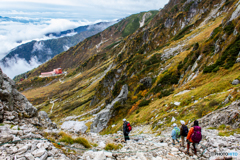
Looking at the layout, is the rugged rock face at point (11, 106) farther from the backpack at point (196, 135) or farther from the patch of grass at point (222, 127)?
the patch of grass at point (222, 127)

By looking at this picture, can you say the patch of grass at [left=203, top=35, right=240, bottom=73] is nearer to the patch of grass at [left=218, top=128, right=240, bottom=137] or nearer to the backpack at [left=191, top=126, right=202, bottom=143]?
the patch of grass at [left=218, top=128, right=240, bottom=137]

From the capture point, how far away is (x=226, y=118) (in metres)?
10.3

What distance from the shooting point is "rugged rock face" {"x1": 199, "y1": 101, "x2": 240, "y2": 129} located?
31.4 ft

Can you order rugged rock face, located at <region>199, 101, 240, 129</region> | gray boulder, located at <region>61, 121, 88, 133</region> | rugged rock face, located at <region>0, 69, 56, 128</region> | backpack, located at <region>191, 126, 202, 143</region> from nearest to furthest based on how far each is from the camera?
backpack, located at <region>191, 126, 202, 143</region>, rugged rock face, located at <region>199, 101, 240, 129</region>, rugged rock face, located at <region>0, 69, 56, 128</region>, gray boulder, located at <region>61, 121, 88, 133</region>

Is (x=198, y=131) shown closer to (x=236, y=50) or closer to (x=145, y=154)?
(x=145, y=154)

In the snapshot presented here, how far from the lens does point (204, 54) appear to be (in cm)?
2834

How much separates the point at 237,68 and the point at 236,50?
391 centimetres

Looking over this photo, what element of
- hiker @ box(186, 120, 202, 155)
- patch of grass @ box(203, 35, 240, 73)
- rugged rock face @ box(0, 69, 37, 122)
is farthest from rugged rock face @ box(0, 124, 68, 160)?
patch of grass @ box(203, 35, 240, 73)

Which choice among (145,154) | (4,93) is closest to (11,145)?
(4,93)

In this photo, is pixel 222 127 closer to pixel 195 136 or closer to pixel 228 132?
pixel 228 132

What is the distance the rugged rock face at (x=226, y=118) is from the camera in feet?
31.4

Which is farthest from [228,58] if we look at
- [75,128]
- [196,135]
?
[75,128]

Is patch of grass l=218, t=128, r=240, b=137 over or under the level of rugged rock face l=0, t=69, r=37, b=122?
under

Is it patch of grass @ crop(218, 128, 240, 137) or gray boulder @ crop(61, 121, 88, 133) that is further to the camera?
gray boulder @ crop(61, 121, 88, 133)
